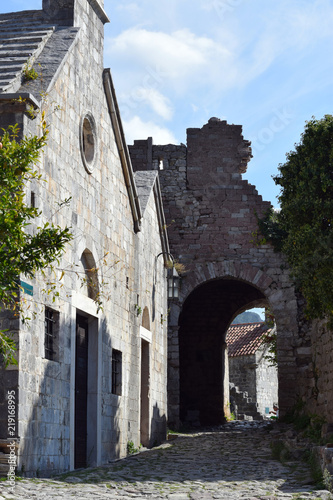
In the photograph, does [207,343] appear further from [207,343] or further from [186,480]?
[186,480]

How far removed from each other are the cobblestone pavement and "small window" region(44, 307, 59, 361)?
5.12 feet

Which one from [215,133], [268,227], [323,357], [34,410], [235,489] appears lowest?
[235,489]

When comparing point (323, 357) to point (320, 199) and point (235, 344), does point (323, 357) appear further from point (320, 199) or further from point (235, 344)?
point (235, 344)

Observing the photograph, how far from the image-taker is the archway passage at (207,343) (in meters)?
24.1

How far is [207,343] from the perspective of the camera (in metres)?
24.7

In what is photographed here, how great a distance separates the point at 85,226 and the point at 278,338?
898 centimetres

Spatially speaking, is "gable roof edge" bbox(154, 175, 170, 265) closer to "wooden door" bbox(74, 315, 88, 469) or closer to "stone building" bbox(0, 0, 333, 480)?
"stone building" bbox(0, 0, 333, 480)

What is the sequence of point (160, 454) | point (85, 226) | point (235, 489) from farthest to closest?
point (160, 454)
point (85, 226)
point (235, 489)

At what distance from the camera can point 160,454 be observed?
12828 mm

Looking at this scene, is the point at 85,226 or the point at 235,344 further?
the point at 235,344

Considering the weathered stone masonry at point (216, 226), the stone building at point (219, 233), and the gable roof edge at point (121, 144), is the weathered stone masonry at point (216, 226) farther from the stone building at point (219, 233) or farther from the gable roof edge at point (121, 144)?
the gable roof edge at point (121, 144)

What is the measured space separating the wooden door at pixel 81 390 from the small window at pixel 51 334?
4.36 ft

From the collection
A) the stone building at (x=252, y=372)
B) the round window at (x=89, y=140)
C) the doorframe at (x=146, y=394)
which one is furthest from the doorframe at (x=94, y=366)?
the stone building at (x=252, y=372)

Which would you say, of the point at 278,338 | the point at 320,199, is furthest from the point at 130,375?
the point at 278,338
